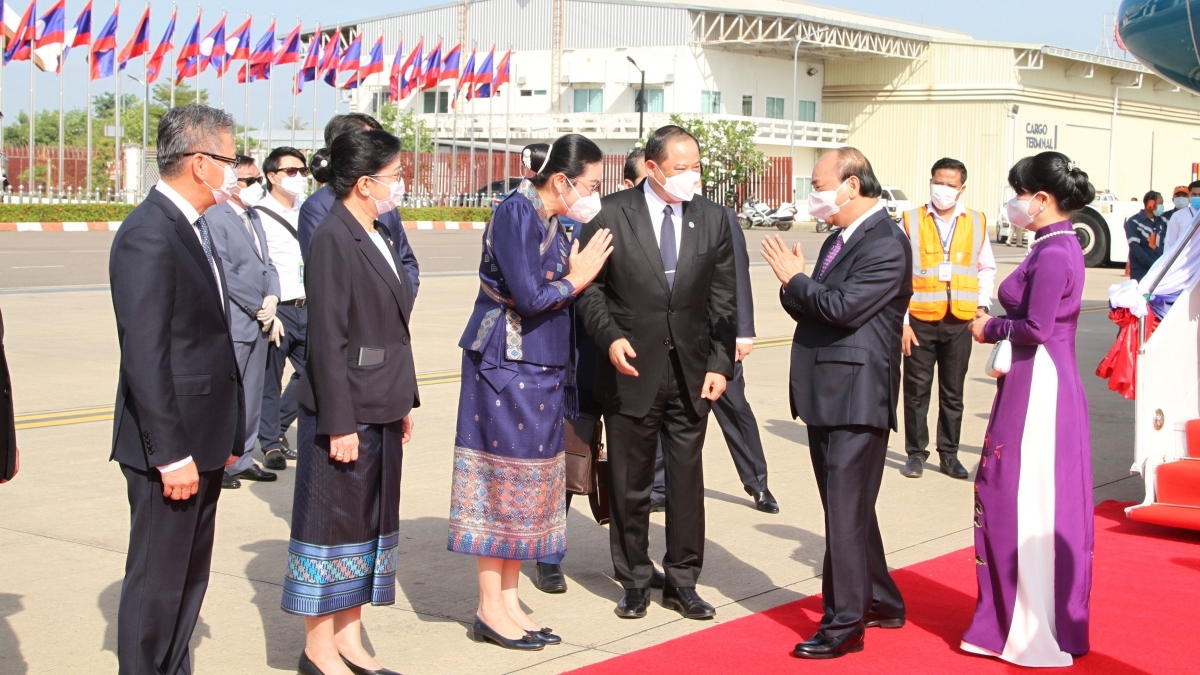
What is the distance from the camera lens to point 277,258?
25.2 ft

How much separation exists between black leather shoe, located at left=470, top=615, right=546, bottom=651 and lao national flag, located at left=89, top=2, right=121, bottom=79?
36.5 meters

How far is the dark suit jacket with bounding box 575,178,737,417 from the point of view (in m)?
5.15

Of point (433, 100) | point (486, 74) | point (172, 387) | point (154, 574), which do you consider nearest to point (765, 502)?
point (154, 574)

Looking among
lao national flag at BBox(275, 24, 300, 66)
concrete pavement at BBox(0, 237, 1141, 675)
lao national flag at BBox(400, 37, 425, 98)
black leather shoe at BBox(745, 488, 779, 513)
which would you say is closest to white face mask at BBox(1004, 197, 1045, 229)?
concrete pavement at BBox(0, 237, 1141, 675)

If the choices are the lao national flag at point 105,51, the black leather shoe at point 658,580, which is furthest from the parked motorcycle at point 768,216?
the black leather shoe at point 658,580

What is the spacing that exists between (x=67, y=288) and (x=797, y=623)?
14.3 meters

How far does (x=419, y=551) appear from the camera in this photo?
6078 mm

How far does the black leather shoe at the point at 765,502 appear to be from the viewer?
6996mm

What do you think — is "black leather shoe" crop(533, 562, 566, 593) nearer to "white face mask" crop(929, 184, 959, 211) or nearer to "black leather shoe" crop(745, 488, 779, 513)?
"black leather shoe" crop(745, 488, 779, 513)

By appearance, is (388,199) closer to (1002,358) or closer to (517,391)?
(517,391)

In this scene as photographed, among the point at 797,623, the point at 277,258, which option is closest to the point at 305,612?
the point at 797,623

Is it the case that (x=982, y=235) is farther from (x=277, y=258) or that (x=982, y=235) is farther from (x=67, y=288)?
(x=67, y=288)

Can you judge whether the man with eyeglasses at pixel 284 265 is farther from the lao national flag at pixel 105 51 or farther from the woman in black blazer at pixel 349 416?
the lao national flag at pixel 105 51

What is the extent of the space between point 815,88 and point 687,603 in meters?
61.4
